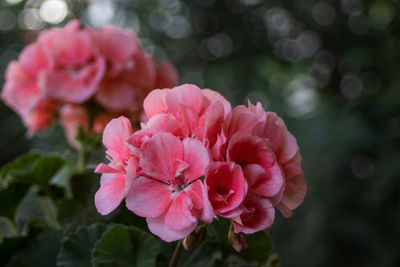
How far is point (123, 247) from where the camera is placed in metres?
0.34

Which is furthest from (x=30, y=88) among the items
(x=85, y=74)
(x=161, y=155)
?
(x=161, y=155)

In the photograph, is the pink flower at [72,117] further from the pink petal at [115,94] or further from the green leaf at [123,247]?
the green leaf at [123,247]

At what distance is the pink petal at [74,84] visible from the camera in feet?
1.95

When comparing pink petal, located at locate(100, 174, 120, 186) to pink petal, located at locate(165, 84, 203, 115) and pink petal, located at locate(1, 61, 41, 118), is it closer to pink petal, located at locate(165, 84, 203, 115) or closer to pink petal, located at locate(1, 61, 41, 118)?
pink petal, located at locate(165, 84, 203, 115)

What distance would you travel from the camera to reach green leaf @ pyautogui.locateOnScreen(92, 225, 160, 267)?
0.34 metres

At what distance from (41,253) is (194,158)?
0.24 metres

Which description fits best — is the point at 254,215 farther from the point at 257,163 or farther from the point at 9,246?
the point at 9,246

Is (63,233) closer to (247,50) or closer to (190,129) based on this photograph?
(190,129)

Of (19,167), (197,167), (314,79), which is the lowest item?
(314,79)

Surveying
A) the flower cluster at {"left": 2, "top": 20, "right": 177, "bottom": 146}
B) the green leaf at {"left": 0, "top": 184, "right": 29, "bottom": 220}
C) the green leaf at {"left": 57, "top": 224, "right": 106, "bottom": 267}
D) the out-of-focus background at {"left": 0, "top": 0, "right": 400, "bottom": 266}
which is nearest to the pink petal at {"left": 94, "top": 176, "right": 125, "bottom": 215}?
the green leaf at {"left": 57, "top": 224, "right": 106, "bottom": 267}

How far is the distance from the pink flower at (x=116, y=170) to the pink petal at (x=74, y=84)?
0.32 metres

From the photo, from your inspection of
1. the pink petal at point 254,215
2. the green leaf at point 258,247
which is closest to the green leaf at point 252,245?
the green leaf at point 258,247

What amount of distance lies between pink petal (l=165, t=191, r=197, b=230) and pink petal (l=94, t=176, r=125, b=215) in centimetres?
3

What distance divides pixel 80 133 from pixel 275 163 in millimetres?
353
